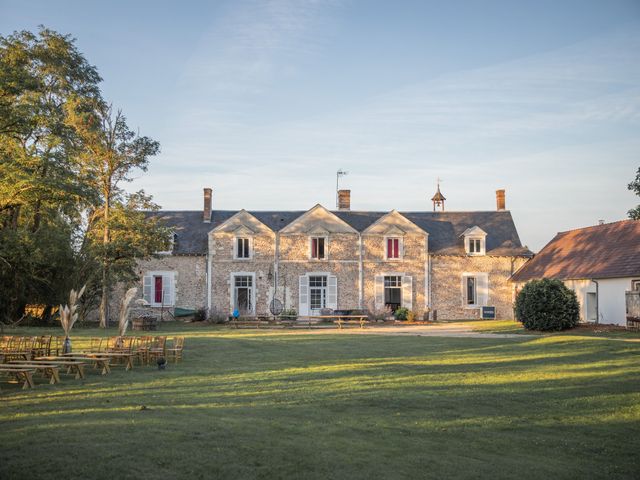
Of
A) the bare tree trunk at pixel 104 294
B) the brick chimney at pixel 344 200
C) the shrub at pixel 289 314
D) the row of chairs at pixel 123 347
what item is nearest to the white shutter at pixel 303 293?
the shrub at pixel 289 314

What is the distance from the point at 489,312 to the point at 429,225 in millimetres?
6150

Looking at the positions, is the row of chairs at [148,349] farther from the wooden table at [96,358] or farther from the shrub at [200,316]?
the shrub at [200,316]

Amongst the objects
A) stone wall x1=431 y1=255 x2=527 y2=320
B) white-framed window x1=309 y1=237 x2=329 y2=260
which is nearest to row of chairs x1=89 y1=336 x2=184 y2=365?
white-framed window x1=309 y1=237 x2=329 y2=260

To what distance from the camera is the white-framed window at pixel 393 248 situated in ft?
107

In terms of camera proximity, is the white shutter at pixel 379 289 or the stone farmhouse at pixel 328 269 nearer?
the stone farmhouse at pixel 328 269

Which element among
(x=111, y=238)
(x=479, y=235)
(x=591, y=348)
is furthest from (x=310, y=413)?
(x=479, y=235)

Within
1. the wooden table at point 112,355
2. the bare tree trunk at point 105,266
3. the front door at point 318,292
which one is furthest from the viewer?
the front door at point 318,292

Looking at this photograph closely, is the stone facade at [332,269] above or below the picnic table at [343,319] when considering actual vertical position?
above

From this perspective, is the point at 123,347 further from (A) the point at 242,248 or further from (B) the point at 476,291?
(B) the point at 476,291

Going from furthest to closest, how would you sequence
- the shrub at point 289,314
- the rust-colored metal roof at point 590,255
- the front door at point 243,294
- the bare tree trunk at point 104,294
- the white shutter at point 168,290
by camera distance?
1. the front door at point 243,294
2. the white shutter at point 168,290
3. the shrub at point 289,314
4. the bare tree trunk at point 104,294
5. the rust-colored metal roof at point 590,255

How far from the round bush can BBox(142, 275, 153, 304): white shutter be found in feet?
63.1

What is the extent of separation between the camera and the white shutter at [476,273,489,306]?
32531 mm

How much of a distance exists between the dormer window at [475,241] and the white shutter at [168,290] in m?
15.9

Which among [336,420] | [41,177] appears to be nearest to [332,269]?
[41,177]
